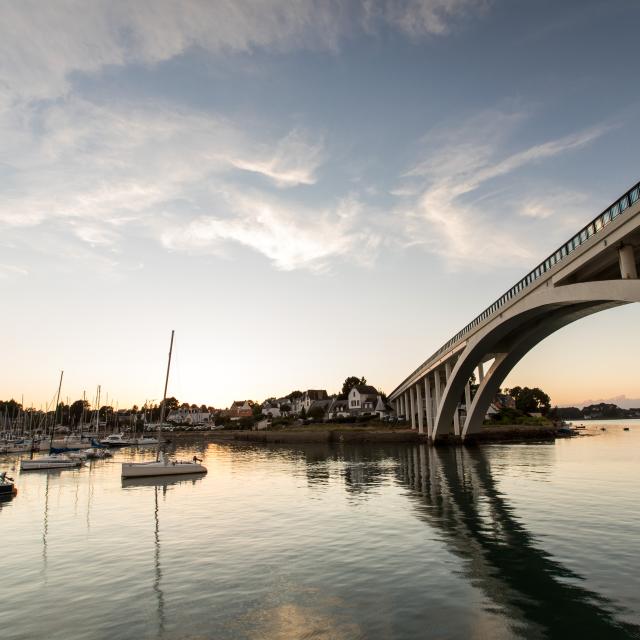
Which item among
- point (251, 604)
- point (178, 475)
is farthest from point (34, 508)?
point (251, 604)

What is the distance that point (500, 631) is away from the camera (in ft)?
34.3

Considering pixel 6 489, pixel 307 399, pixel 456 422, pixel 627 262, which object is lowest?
pixel 6 489

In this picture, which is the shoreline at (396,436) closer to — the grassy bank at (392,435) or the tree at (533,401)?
the grassy bank at (392,435)

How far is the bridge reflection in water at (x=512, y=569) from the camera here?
1091 cm

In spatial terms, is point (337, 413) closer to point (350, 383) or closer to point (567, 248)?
point (350, 383)

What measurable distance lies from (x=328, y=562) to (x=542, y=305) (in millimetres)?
26237

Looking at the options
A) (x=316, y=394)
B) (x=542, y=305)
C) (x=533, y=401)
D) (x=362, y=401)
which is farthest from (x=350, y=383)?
(x=542, y=305)

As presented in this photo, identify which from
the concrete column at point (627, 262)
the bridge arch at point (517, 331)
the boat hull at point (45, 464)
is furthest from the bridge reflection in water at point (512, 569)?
the boat hull at point (45, 464)

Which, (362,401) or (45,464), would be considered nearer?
Result: (45,464)

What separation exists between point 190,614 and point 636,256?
2939 cm

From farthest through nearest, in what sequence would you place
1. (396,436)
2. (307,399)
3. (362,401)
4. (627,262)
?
(307,399) < (362,401) < (396,436) < (627,262)

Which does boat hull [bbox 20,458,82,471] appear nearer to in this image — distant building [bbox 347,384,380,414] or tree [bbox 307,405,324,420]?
tree [bbox 307,405,324,420]

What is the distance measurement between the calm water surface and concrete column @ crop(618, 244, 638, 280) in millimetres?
11932

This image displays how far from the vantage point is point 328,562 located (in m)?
16.0
